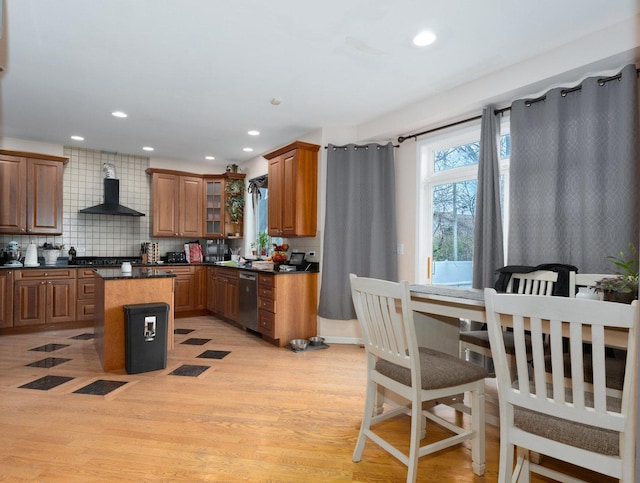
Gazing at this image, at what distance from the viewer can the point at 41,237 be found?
543 centimetres

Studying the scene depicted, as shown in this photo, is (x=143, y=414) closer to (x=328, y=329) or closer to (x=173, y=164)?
(x=328, y=329)

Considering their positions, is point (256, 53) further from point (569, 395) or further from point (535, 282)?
point (569, 395)

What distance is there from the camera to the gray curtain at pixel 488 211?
3.12 m

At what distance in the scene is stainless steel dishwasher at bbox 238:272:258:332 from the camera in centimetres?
468

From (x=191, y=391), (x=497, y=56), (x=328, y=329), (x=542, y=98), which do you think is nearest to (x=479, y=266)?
(x=542, y=98)

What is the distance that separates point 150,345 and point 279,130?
299 cm

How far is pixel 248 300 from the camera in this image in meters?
4.83

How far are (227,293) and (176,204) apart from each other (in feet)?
6.32

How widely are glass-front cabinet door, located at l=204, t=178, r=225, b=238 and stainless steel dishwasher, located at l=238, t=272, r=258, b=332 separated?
1.75 m

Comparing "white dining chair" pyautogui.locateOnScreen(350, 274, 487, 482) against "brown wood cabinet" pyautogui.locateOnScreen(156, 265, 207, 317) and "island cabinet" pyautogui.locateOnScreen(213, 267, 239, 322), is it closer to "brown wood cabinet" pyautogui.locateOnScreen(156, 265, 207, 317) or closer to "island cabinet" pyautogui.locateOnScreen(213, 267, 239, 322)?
"island cabinet" pyautogui.locateOnScreen(213, 267, 239, 322)

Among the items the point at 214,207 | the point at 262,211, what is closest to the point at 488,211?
the point at 262,211

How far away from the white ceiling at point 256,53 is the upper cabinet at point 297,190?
41cm

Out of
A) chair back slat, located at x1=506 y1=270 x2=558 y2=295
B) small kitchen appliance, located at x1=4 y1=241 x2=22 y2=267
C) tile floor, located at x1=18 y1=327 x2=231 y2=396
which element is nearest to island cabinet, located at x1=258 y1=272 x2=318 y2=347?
tile floor, located at x1=18 y1=327 x2=231 y2=396

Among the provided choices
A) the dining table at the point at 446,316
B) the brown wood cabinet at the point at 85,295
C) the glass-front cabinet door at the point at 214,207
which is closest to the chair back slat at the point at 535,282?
the dining table at the point at 446,316
